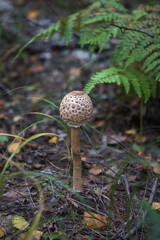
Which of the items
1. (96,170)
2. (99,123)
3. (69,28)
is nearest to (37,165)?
(96,170)

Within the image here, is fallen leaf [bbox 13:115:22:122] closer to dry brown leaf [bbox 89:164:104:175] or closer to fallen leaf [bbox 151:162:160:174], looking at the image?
dry brown leaf [bbox 89:164:104:175]

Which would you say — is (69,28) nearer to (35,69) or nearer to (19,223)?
(19,223)

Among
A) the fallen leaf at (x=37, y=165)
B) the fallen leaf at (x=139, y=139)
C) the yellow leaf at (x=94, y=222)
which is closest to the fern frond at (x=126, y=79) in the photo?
the fallen leaf at (x=139, y=139)

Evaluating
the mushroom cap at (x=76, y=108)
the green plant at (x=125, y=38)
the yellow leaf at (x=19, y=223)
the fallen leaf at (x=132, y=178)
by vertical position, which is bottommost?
the fallen leaf at (x=132, y=178)

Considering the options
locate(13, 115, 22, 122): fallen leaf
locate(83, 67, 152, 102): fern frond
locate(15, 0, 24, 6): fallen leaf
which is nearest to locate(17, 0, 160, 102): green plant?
locate(83, 67, 152, 102): fern frond

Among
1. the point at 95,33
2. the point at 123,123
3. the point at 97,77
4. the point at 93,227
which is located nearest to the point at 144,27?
the point at 95,33

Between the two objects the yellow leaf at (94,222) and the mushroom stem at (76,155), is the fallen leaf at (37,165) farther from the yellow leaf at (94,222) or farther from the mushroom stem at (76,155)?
A: the yellow leaf at (94,222)

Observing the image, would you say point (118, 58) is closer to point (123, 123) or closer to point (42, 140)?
point (123, 123)
